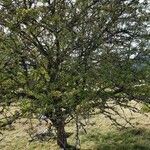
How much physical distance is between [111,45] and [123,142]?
451 centimetres

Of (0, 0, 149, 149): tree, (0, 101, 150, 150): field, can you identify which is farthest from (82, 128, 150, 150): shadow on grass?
(0, 0, 149, 149): tree

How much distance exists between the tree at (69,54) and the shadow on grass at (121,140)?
281 cm

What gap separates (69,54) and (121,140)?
5707mm

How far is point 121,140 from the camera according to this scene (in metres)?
17.9

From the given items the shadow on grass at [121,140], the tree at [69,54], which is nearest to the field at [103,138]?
the shadow on grass at [121,140]

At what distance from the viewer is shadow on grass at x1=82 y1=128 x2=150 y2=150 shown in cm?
1670

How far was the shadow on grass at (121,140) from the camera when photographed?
658 inches

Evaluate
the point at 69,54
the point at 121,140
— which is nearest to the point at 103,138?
the point at 121,140

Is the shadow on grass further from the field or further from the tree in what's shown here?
the tree

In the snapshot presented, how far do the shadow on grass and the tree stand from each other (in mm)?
2814

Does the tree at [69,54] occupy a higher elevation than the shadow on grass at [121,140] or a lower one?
higher

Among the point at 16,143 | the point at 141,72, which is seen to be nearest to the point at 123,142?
the point at 141,72

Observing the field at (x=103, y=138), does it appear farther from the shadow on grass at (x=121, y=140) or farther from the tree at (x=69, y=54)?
the tree at (x=69, y=54)

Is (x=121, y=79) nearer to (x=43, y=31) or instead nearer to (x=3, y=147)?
(x=43, y=31)
